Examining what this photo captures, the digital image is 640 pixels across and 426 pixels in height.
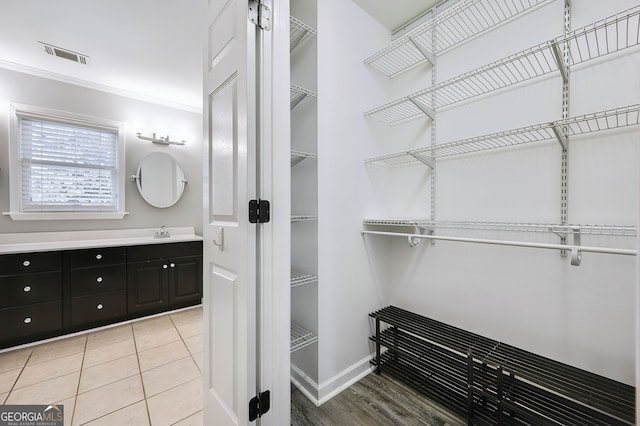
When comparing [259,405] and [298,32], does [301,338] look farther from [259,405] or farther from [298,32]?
[298,32]

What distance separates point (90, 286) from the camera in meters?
2.47

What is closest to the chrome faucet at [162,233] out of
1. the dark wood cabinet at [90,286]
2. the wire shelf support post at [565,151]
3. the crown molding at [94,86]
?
the dark wood cabinet at [90,286]

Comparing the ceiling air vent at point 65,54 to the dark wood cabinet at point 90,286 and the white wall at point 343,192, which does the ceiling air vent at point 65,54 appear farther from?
the white wall at point 343,192

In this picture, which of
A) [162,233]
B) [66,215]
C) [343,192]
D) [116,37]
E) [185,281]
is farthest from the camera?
[162,233]

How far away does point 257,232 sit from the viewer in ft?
3.48

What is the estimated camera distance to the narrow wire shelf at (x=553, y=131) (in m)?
0.97

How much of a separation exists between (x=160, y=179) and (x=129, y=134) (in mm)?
613

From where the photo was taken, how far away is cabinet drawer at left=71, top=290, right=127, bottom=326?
95.0 inches

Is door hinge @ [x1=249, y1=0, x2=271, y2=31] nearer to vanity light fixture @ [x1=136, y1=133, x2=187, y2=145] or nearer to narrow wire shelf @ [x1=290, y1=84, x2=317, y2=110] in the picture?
narrow wire shelf @ [x1=290, y1=84, x2=317, y2=110]

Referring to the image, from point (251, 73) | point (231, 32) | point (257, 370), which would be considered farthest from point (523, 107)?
point (257, 370)

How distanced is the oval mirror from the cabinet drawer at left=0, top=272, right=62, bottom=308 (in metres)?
1.21

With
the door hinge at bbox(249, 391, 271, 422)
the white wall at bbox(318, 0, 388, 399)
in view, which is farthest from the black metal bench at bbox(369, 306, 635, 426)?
the door hinge at bbox(249, 391, 271, 422)

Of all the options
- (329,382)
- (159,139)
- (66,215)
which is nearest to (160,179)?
(159,139)

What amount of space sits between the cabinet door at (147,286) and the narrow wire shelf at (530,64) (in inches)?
108
